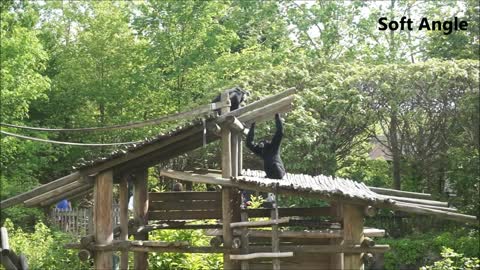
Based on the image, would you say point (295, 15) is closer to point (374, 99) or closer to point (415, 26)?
point (415, 26)

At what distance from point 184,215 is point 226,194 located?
1180 millimetres

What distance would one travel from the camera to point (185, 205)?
38.5 feet

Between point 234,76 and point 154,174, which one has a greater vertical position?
point 234,76

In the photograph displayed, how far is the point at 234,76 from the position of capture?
82.0 ft

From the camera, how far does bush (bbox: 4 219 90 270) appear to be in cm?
1656

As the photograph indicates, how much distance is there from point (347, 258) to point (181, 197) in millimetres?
2889

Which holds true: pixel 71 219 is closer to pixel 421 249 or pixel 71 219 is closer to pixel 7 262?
pixel 421 249

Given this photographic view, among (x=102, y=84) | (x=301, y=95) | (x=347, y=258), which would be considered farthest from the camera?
(x=102, y=84)

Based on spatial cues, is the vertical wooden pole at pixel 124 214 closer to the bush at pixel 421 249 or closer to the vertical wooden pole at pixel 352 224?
the vertical wooden pole at pixel 352 224

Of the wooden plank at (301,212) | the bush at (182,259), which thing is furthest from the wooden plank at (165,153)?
the bush at (182,259)

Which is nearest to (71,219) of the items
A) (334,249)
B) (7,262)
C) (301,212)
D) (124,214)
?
(124,214)

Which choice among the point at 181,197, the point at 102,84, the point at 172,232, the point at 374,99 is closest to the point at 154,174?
the point at 102,84

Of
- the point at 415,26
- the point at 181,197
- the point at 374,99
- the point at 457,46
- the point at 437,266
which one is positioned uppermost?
the point at 415,26

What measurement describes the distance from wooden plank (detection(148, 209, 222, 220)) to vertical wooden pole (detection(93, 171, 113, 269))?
1.44m
